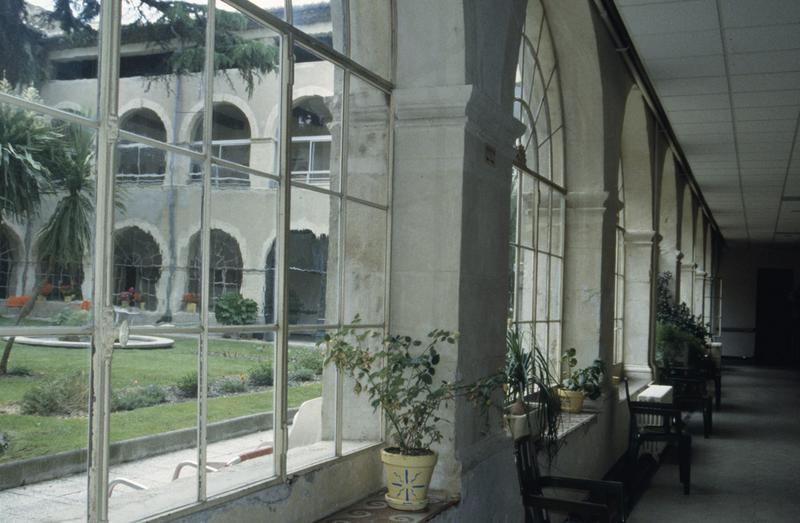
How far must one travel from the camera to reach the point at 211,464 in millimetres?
2725

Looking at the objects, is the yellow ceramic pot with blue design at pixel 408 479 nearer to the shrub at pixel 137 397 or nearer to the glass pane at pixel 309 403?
the glass pane at pixel 309 403

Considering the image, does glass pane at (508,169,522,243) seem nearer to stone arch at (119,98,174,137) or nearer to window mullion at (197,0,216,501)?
window mullion at (197,0,216,501)

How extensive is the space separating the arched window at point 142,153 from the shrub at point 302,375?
105cm

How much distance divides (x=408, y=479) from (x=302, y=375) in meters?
0.57

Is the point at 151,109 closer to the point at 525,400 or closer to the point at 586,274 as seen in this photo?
the point at 525,400

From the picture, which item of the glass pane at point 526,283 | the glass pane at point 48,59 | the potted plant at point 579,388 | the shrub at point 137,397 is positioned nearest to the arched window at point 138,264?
the shrub at point 137,397

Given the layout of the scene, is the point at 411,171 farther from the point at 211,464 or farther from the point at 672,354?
the point at 672,354

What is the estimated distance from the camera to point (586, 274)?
675 cm

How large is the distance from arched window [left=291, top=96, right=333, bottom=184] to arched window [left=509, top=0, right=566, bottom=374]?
2.36 metres

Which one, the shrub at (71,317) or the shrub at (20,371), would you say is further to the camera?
the shrub at (71,317)

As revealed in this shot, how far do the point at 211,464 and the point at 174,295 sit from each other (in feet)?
2.02

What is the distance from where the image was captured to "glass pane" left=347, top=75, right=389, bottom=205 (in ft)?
12.0

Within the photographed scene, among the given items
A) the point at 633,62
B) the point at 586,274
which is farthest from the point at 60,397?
the point at 633,62

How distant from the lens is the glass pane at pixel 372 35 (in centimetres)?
365
